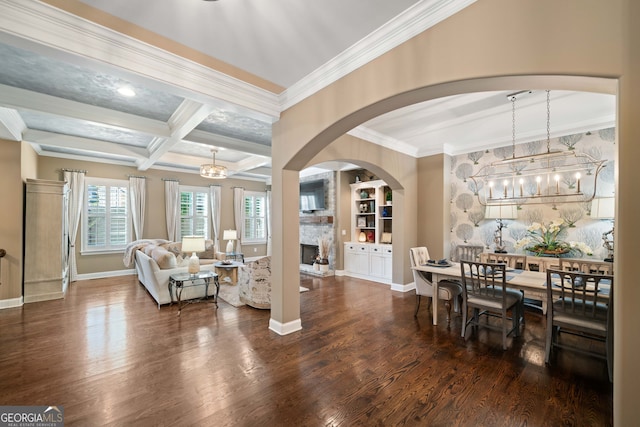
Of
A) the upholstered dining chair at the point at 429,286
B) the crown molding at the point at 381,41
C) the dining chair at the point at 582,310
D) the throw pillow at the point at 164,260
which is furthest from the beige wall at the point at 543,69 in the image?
the throw pillow at the point at 164,260

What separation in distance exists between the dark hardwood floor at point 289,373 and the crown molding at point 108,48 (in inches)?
113

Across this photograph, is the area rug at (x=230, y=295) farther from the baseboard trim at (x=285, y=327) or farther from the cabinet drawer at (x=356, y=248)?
the cabinet drawer at (x=356, y=248)

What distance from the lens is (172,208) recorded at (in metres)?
7.80

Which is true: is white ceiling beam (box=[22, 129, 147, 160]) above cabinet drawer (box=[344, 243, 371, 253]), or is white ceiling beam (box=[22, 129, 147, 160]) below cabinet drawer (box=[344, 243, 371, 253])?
above

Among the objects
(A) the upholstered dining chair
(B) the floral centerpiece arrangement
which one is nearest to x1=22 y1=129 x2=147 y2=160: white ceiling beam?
(A) the upholstered dining chair

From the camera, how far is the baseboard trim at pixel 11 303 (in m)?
4.38

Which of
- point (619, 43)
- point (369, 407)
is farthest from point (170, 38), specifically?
point (369, 407)

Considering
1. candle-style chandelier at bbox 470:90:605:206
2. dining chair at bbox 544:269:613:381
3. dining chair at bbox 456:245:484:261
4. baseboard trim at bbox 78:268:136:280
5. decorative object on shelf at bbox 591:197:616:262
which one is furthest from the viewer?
baseboard trim at bbox 78:268:136:280

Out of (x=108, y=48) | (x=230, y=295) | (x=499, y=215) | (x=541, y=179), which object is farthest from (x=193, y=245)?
(x=541, y=179)

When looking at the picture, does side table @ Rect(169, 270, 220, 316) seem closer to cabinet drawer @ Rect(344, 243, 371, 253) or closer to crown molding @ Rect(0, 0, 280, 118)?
crown molding @ Rect(0, 0, 280, 118)

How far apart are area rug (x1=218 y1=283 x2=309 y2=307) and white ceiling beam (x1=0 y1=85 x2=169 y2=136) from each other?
3.18 metres

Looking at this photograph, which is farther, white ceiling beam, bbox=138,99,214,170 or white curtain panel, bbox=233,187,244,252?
white curtain panel, bbox=233,187,244,252

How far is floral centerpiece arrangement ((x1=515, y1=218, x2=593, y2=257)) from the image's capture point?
425 centimetres

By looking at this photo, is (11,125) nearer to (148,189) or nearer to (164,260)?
(164,260)
